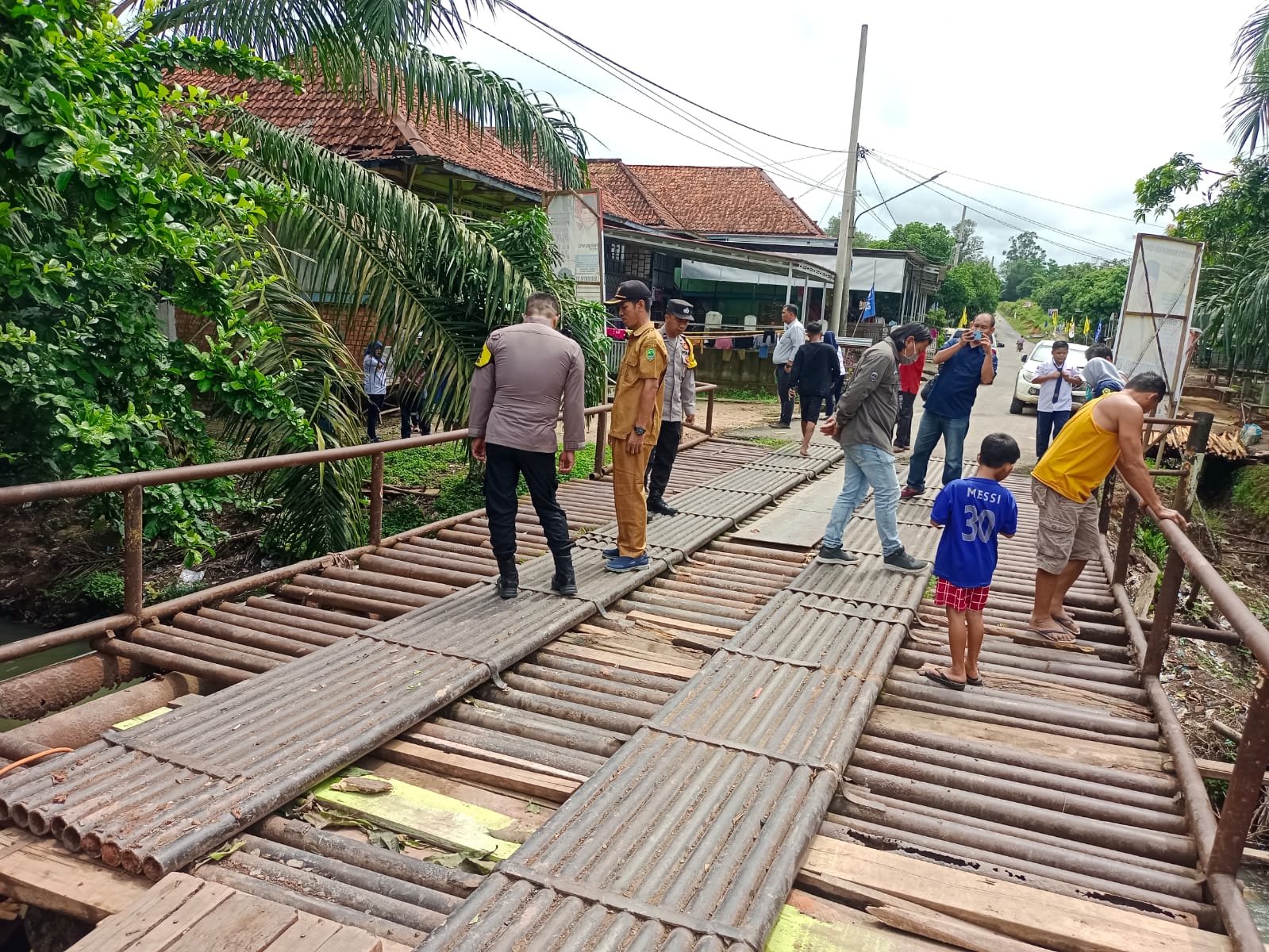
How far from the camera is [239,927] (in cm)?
224

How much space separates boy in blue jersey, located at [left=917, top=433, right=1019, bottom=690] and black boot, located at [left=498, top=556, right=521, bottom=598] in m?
2.27

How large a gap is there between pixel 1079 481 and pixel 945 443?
2813 mm

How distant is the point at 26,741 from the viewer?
3.10 metres

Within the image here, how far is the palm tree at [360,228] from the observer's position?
675cm

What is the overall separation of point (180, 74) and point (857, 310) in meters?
23.6

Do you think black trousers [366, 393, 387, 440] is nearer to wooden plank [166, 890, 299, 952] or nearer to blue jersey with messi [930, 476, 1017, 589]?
blue jersey with messi [930, 476, 1017, 589]

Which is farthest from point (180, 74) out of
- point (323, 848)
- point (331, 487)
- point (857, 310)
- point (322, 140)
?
point (857, 310)

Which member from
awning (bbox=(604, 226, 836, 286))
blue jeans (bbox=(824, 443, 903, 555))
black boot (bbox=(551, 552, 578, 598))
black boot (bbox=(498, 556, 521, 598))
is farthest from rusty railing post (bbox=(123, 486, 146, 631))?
awning (bbox=(604, 226, 836, 286))

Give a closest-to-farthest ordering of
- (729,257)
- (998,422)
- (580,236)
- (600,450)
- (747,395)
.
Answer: (600,450)
(580,236)
(998,422)
(729,257)
(747,395)

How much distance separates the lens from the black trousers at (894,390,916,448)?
1009 cm

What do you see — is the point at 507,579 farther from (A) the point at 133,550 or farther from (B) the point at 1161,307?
(B) the point at 1161,307

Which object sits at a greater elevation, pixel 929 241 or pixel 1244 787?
pixel 929 241

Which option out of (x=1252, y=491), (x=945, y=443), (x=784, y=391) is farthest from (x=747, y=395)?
(x=945, y=443)

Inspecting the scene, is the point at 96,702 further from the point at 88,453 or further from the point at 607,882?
the point at 607,882
